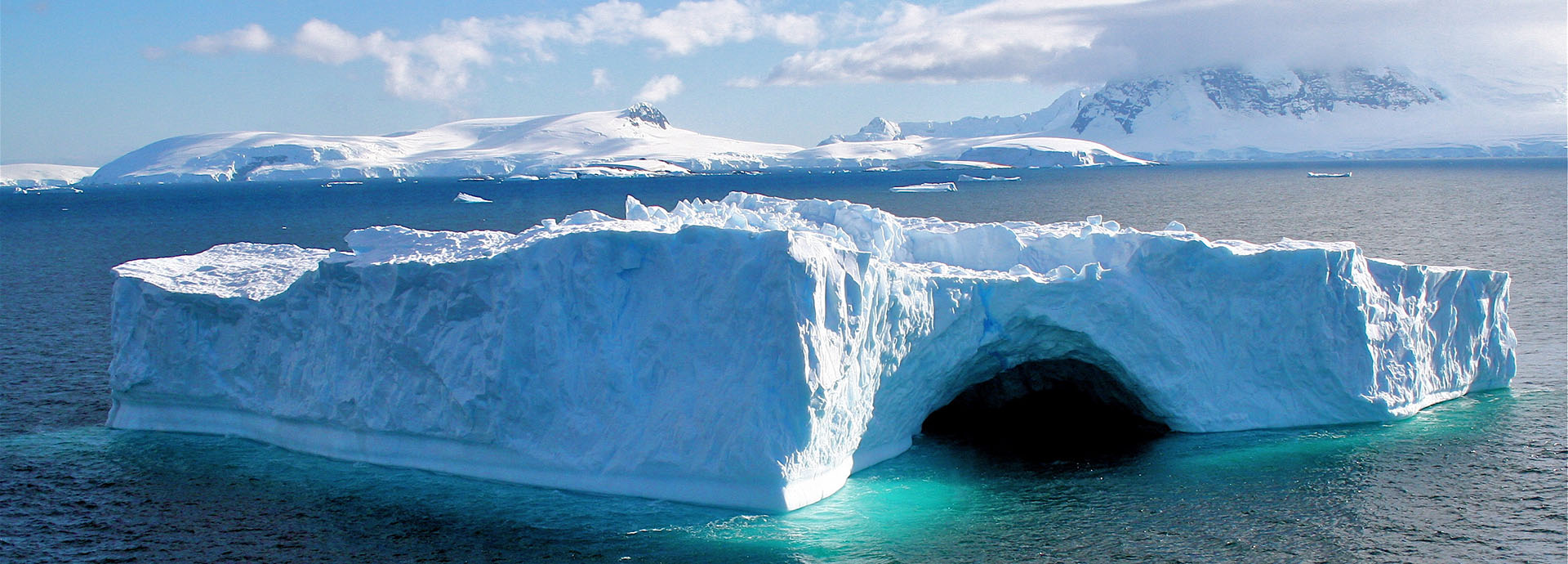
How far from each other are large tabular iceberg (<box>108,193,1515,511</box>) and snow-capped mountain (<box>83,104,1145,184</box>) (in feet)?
416

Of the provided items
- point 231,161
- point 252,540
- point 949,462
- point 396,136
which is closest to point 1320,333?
point 949,462

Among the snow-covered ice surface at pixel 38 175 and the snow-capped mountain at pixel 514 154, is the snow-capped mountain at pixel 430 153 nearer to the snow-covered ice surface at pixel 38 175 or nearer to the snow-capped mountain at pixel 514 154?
the snow-capped mountain at pixel 514 154

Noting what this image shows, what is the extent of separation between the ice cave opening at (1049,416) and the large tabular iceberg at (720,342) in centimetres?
56

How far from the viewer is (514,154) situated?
156 metres

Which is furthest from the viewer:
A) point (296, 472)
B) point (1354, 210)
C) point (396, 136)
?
point (396, 136)

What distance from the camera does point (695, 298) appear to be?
49.3ft

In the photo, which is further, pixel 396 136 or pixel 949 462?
pixel 396 136

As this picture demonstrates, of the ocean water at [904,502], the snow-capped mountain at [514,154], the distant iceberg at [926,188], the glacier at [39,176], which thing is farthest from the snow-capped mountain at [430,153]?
the ocean water at [904,502]

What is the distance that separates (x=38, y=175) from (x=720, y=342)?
202483 mm

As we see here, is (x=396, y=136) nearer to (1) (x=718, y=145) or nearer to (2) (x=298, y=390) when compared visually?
(1) (x=718, y=145)

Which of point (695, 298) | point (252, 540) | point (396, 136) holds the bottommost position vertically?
point (252, 540)

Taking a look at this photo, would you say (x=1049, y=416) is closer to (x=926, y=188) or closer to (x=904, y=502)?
(x=904, y=502)

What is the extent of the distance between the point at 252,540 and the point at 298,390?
4297 millimetres

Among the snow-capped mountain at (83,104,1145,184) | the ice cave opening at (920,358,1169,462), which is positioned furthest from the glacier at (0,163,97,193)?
the ice cave opening at (920,358,1169,462)
